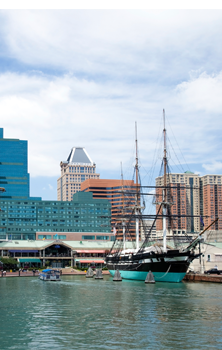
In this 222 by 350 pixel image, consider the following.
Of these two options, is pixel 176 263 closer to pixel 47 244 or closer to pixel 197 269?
pixel 197 269

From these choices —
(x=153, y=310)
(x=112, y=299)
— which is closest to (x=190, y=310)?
(x=153, y=310)

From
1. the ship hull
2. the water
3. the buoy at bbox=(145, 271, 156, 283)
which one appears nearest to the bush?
the ship hull

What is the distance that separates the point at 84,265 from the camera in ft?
527

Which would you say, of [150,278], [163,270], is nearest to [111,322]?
[150,278]

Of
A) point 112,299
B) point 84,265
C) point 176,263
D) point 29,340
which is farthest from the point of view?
point 84,265

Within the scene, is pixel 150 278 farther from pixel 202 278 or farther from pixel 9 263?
pixel 9 263

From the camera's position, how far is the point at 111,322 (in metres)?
40.1

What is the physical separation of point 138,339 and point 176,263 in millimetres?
58728

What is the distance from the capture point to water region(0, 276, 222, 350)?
31.8 metres

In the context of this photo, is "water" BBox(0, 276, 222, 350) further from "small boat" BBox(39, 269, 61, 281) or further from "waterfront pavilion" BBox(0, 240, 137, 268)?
"waterfront pavilion" BBox(0, 240, 137, 268)

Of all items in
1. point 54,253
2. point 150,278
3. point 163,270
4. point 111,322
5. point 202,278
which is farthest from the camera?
point 54,253

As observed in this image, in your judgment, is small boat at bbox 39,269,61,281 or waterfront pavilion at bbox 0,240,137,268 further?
waterfront pavilion at bbox 0,240,137,268

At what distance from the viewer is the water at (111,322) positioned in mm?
31781

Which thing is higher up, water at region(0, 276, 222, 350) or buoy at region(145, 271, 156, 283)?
water at region(0, 276, 222, 350)
